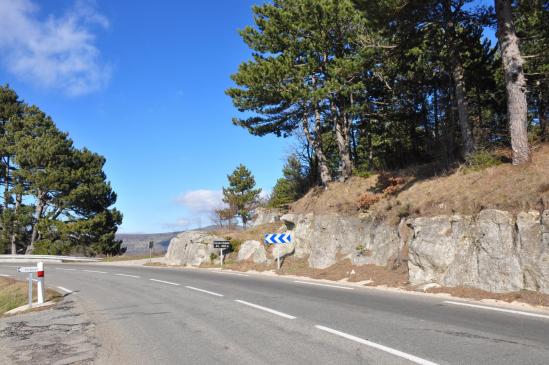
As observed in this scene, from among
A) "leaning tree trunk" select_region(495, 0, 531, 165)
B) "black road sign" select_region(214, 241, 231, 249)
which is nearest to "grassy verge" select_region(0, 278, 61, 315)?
"black road sign" select_region(214, 241, 231, 249)

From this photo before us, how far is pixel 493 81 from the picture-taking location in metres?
21.5

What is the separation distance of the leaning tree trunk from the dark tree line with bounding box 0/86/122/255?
132 ft

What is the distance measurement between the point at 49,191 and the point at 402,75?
38.0m

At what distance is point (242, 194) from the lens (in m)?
56.0

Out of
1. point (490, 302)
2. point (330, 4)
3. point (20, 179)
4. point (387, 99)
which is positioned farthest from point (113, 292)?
point (20, 179)

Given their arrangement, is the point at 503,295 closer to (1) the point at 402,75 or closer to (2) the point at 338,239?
(2) the point at 338,239

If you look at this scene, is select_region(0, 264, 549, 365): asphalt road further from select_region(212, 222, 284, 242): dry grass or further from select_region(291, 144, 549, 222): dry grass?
select_region(212, 222, 284, 242): dry grass

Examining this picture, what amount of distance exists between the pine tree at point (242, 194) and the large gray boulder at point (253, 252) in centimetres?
2531

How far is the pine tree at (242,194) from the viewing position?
54.2 metres

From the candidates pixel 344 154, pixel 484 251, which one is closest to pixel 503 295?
pixel 484 251

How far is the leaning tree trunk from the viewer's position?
14.8 meters

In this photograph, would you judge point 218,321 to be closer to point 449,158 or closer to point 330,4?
point 449,158

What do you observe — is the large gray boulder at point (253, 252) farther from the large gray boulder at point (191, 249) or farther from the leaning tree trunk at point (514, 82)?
the leaning tree trunk at point (514, 82)

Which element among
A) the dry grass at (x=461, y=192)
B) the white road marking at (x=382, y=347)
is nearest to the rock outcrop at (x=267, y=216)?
the dry grass at (x=461, y=192)
